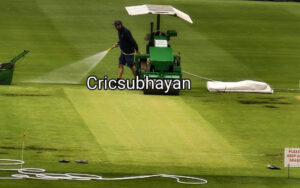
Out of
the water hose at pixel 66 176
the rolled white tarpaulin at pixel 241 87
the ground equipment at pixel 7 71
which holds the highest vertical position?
the ground equipment at pixel 7 71

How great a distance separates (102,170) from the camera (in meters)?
22.0

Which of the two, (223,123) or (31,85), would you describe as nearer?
(223,123)

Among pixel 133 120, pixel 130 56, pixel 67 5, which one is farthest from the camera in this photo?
pixel 67 5

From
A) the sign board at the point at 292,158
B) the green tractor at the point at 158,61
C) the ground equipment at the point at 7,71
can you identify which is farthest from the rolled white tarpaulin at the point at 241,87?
the sign board at the point at 292,158

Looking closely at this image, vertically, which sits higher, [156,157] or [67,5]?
[67,5]

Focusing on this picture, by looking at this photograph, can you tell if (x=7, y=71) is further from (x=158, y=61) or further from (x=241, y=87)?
(x=241, y=87)

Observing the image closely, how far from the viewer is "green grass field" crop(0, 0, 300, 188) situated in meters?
22.7

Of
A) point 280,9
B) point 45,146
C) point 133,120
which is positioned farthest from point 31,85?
point 280,9

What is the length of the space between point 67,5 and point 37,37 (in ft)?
24.9

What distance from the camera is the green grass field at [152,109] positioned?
22688mm

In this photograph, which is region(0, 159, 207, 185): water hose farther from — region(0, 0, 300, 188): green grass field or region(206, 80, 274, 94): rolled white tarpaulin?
region(206, 80, 274, 94): rolled white tarpaulin

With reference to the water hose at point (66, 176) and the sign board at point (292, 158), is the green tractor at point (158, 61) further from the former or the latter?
the sign board at point (292, 158)

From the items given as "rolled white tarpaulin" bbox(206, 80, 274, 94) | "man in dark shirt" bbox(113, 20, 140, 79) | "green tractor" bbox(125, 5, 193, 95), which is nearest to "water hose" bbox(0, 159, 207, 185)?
"green tractor" bbox(125, 5, 193, 95)

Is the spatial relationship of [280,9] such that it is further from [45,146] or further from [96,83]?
[45,146]
